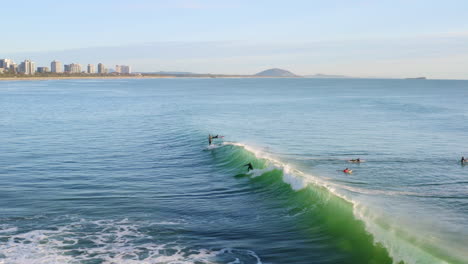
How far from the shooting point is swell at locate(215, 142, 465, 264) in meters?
19.1

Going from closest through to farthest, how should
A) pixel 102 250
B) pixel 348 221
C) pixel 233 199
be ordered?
pixel 102 250 < pixel 348 221 < pixel 233 199

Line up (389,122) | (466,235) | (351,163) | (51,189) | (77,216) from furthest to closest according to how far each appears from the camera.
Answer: (389,122) < (351,163) < (51,189) < (77,216) < (466,235)

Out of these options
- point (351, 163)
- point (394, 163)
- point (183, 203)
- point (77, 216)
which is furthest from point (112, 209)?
point (394, 163)

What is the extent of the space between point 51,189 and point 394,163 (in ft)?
82.9

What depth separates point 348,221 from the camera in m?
23.1

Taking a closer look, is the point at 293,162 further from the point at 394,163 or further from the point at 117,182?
the point at 117,182

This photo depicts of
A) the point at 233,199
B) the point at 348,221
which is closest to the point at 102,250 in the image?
the point at 233,199

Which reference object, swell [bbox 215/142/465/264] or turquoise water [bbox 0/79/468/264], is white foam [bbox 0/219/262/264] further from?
swell [bbox 215/142/465/264]

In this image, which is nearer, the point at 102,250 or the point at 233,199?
the point at 102,250

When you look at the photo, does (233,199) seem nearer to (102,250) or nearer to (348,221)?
(348,221)

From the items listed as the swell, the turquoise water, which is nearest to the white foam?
the turquoise water

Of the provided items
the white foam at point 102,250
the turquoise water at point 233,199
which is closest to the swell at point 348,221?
the turquoise water at point 233,199

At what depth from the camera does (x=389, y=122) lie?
6794cm

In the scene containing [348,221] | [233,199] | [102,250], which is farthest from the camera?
[233,199]
